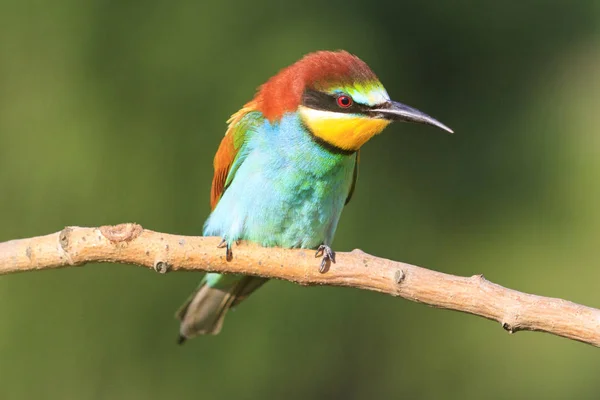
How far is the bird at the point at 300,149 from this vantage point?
221 centimetres

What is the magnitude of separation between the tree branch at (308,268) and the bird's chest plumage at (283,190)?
0.25m

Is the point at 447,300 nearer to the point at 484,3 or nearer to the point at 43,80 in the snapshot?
the point at 43,80

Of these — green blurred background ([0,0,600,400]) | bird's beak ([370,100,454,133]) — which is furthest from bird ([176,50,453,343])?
green blurred background ([0,0,600,400])

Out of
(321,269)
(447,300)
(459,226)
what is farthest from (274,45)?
(447,300)

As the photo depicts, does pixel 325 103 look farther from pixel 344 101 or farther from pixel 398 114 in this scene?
pixel 398 114

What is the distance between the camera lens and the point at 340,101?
2.21m

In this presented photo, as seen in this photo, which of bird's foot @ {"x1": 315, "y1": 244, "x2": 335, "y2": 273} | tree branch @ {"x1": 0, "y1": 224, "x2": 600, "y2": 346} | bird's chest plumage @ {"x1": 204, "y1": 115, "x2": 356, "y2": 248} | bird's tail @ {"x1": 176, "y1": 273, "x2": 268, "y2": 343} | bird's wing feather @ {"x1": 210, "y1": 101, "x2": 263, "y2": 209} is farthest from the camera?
bird's tail @ {"x1": 176, "y1": 273, "x2": 268, "y2": 343}

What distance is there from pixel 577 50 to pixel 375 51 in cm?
148

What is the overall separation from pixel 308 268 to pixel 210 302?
64cm

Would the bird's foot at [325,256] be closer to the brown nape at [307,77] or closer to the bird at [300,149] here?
the bird at [300,149]

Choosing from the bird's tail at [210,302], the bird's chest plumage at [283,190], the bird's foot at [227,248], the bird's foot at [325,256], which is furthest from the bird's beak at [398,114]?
the bird's tail at [210,302]

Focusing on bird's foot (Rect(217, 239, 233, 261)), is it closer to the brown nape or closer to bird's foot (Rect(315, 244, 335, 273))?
bird's foot (Rect(315, 244, 335, 273))

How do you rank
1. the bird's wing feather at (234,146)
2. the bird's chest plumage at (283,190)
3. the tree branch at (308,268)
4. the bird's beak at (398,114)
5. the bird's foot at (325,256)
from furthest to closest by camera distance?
the bird's wing feather at (234,146), the bird's chest plumage at (283,190), the bird's beak at (398,114), the bird's foot at (325,256), the tree branch at (308,268)

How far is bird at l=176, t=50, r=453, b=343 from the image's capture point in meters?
2.21
